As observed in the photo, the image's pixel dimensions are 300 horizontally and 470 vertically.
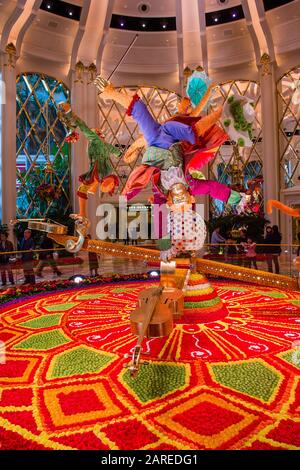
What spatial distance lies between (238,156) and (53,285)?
978 cm

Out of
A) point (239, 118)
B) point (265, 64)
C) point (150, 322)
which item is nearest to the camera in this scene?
point (150, 322)

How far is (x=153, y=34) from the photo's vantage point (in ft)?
40.1

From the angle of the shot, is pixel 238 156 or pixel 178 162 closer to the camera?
pixel 178 162

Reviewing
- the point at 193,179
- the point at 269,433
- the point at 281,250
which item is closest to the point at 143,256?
the point at 193,179

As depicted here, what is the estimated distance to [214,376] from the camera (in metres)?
2.07

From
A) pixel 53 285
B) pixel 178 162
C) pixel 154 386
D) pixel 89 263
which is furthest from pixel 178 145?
pixel 89 263

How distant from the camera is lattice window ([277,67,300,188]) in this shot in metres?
11.9

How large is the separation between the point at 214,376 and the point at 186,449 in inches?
28.5

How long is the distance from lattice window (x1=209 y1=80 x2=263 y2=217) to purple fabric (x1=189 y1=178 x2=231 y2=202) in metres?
9.46

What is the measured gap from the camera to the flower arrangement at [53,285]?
15.7 ft

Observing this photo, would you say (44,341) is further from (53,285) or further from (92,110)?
(92,110)

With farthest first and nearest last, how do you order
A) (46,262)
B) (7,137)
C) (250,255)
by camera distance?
(7,137), (250,255), (46,262)

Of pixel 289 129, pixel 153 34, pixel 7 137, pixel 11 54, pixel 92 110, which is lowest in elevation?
pixel 7 137
